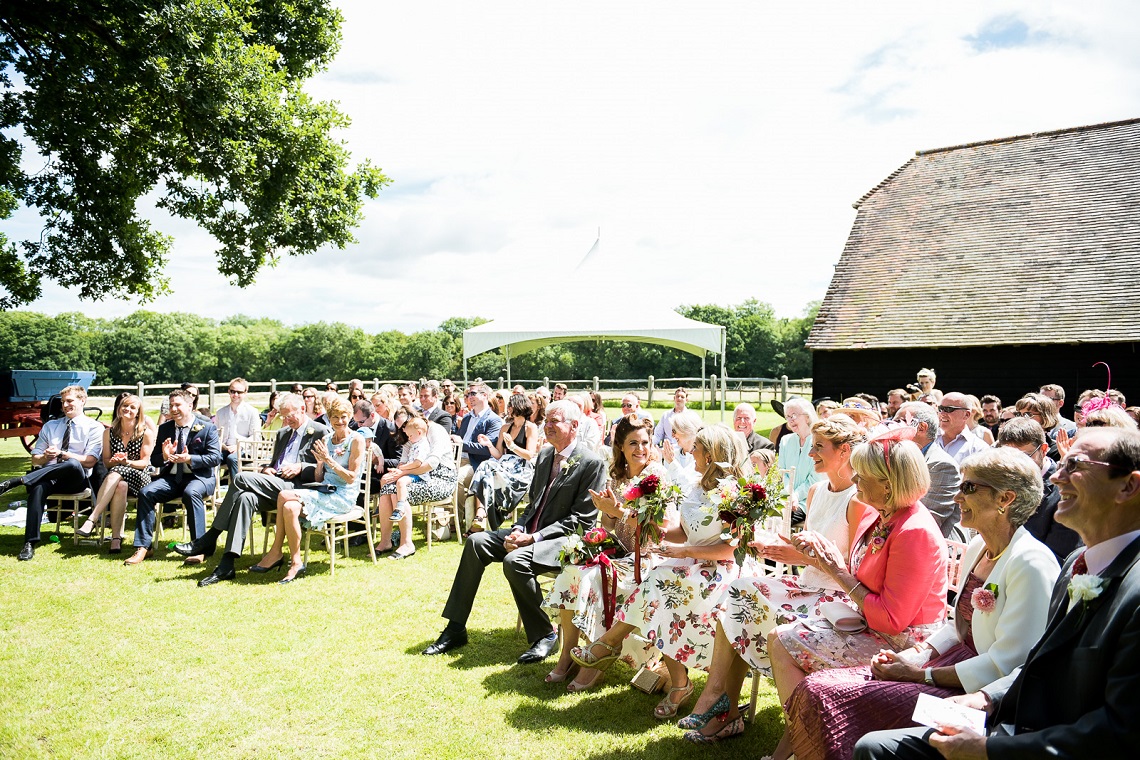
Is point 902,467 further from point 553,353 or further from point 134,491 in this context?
point 553,353

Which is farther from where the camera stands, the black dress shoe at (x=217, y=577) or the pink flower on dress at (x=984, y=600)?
the black dress shoe at (x=217, y=577)

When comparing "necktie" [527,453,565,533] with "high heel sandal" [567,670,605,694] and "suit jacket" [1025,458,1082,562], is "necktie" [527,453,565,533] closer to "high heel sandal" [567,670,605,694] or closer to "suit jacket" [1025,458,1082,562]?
"high heel sandal" [567,670,605,694]

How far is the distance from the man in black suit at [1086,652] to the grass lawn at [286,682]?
1679 mm

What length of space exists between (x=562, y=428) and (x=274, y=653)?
245cm

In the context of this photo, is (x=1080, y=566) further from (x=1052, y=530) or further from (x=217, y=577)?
(x=217, y=577)

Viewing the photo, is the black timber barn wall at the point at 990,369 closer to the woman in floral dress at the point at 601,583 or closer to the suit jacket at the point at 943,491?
the suit jacket at the point at 943,491

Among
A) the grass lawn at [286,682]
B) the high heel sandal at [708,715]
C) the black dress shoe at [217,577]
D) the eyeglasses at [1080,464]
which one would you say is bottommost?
the grass lawn at [286,682]

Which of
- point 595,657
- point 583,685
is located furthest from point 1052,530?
point 583,685

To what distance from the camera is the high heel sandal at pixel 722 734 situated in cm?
345

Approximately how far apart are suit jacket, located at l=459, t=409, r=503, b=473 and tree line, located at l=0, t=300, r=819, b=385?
39.2m

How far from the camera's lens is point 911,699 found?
2.43m

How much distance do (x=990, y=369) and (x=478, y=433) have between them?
13.7 meters

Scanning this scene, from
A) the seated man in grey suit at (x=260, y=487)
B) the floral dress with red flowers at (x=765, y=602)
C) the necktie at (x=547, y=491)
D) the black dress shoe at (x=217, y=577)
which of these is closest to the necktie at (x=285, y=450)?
the seated man in grey suit at (x=260, y=487)

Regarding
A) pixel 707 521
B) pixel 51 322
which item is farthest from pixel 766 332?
pixel 707 521
